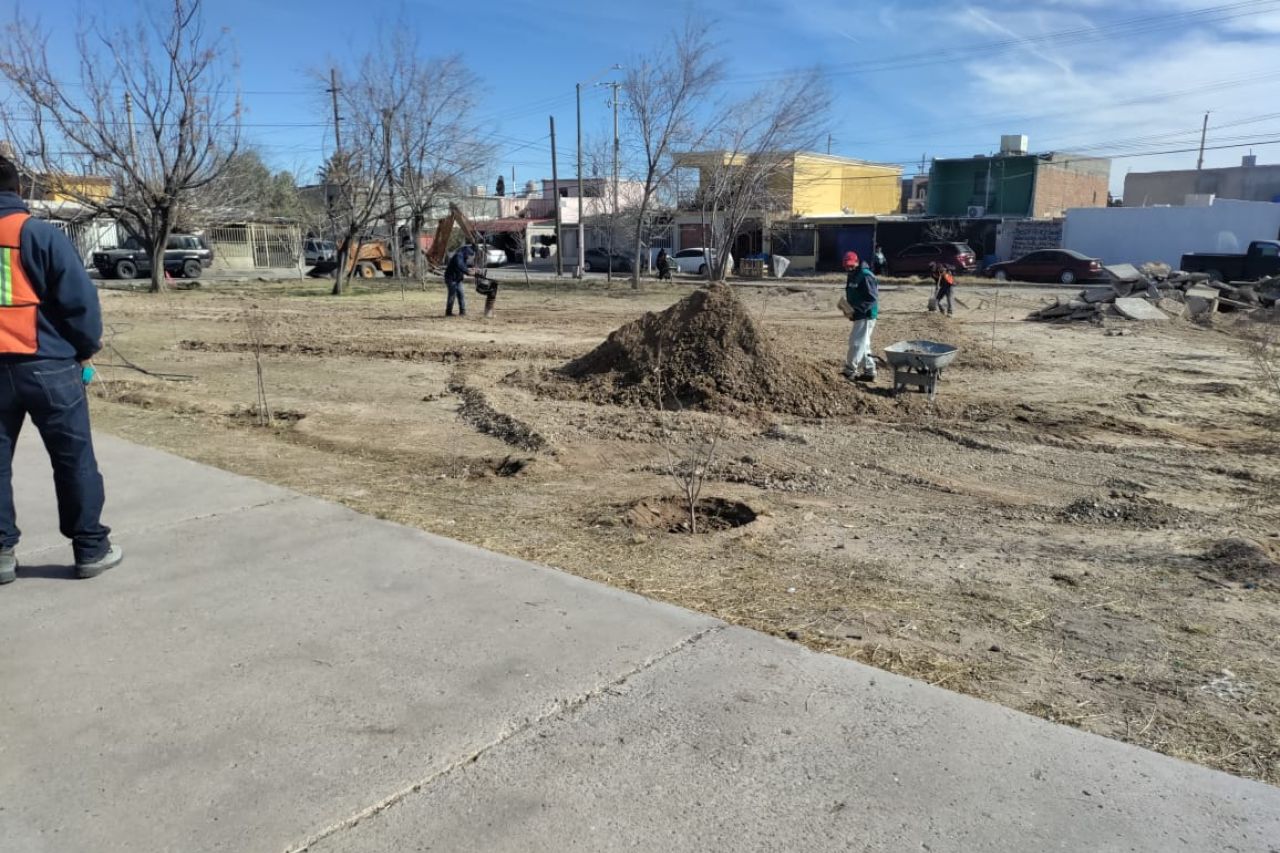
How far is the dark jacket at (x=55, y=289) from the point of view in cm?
389

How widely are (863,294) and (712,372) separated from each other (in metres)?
2.59

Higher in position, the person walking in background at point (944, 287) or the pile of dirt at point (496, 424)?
the person walking in background at point (944, 287)

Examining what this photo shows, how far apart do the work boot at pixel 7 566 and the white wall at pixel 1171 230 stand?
Answer: 4615 centimetres

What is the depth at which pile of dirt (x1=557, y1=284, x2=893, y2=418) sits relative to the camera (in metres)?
10.6

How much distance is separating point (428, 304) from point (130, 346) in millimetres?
11046

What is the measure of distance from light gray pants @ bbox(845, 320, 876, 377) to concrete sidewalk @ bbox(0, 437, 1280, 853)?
883 centimetres

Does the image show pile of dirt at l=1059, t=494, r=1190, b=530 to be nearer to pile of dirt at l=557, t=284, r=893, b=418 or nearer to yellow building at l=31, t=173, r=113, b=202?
pile of dirt at l=557, t=284, r=893, b=418

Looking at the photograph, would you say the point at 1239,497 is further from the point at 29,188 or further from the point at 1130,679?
the point at 29,188

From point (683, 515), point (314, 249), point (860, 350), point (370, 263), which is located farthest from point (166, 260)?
point (683, 515)

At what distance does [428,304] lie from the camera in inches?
1056

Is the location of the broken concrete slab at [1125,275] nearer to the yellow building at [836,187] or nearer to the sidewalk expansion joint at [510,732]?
the yellow building at [836,187]

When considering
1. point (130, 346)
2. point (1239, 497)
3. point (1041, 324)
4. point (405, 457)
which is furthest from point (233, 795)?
point (1041, 324)

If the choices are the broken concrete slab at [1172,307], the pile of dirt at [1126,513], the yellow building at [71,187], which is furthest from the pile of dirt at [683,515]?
the yellow building at [71,187]

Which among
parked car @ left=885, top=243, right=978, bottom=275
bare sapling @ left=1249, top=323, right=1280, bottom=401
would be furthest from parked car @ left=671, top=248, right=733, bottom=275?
bare sapling @ left=1249, top=323, right=1280, bottom=401
